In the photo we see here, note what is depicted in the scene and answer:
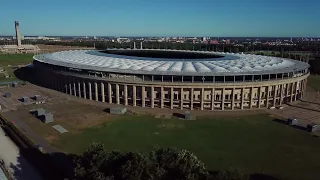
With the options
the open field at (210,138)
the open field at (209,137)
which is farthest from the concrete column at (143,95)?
the open field at (210,138)

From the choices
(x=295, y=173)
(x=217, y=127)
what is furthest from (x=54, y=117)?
(x=295, y=173)

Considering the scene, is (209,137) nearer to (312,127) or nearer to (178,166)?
(312,127)

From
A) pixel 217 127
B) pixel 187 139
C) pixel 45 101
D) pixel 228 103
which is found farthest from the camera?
pixel 45 101

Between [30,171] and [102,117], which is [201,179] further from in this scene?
[102,117]

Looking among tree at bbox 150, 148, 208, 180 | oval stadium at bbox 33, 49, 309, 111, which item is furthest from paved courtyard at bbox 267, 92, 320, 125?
tree at bbox 150, 148, 208, 180

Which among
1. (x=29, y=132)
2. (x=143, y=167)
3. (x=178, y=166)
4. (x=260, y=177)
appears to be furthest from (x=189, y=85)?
(x=143, y=167)

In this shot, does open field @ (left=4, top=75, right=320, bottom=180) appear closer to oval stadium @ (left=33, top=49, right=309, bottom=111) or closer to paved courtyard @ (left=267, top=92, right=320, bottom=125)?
paved courtyard @ (left=267, top=92, right=320, bottom=125)

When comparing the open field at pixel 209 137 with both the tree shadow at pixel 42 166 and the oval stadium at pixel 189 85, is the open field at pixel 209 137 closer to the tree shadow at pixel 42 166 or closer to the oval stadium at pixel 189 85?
the tree shadow at pixel 42 166
